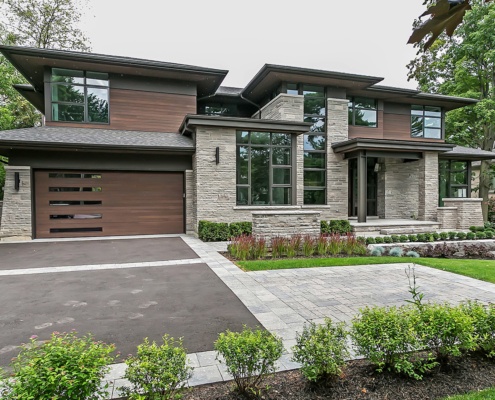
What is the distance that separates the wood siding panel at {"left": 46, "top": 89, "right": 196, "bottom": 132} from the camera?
1257 cm

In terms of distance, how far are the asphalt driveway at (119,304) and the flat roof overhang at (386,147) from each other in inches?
340

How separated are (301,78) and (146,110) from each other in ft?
21.9

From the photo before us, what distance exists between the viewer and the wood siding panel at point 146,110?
495 inches

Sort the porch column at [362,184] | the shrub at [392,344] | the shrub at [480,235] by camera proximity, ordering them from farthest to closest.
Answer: the porch column at [362,184] → the shrub at [480,235] → the shrub at [392,344]

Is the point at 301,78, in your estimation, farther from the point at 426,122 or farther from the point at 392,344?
the point at 392,344

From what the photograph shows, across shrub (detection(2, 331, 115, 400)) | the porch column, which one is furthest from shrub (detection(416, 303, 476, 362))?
the porch column

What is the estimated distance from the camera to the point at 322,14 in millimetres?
2396

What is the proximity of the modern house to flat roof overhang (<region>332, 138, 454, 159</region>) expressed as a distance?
53 mm

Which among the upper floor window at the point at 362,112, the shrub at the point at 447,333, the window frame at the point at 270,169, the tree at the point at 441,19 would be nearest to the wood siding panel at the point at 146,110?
the window frame at the point at 270,169

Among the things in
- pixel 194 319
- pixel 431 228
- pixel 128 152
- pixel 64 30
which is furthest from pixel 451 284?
pixel 64 30

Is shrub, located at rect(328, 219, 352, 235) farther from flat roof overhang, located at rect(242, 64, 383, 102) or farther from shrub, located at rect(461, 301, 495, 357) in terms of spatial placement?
shrub, located at rect(461, 301, 495, 357)

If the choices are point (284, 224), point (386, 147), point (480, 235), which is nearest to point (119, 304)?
point (284, 224)

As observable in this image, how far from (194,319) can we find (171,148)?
8255 mm

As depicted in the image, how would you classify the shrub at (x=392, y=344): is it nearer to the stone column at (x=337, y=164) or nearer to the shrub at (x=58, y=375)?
the shrub at (x=58, y=375)
